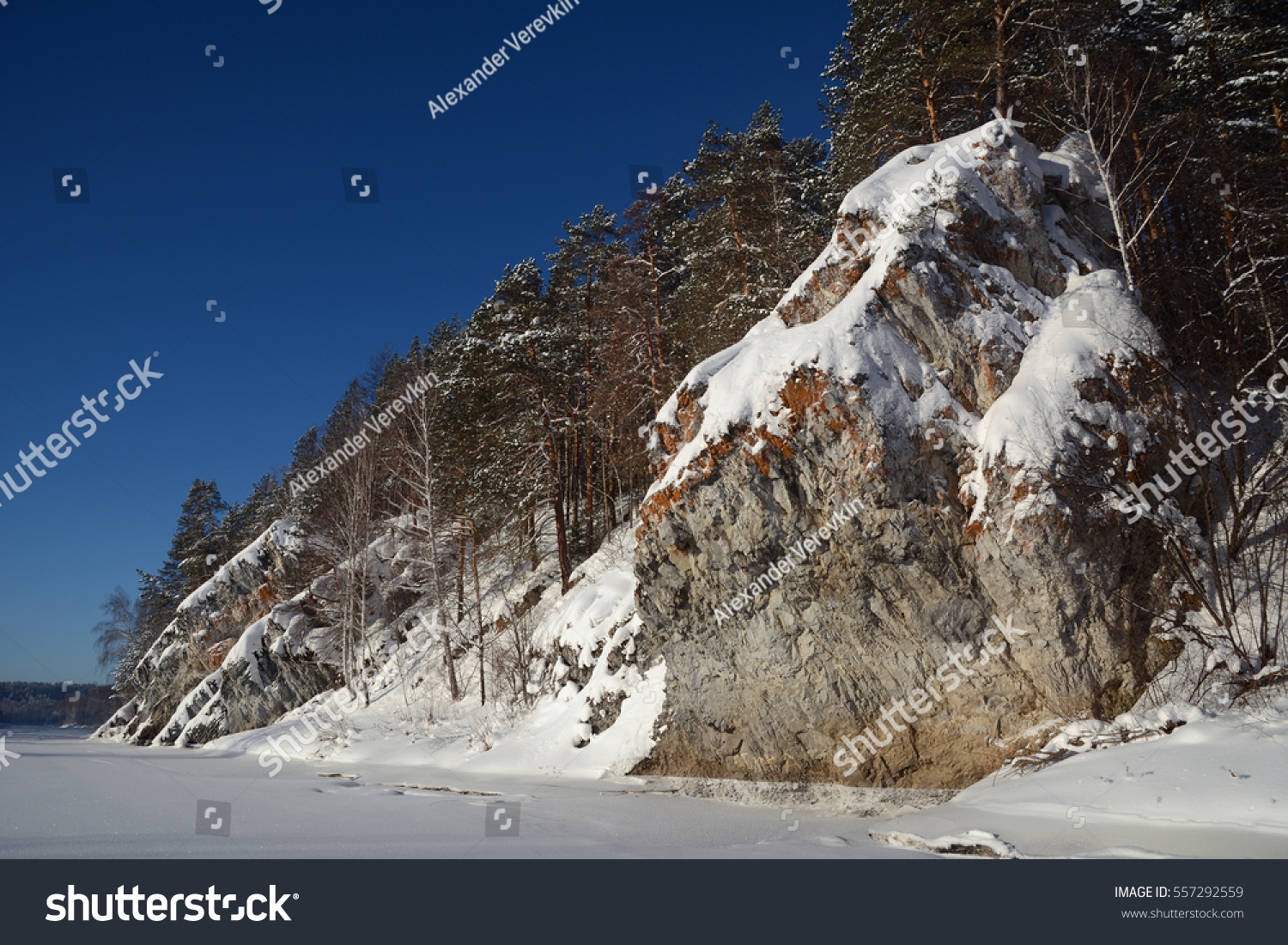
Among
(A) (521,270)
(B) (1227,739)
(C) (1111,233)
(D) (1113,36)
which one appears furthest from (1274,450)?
(A) (521,270)

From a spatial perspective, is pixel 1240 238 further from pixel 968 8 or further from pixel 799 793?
pixel 799 793

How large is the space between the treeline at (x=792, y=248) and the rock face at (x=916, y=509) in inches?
83.2

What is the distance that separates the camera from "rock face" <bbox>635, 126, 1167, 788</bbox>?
10078 millimetres

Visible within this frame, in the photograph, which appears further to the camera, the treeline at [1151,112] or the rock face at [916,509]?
the treeline at [1151,112]

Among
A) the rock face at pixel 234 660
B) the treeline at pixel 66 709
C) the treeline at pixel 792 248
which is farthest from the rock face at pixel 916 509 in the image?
the treeline at pixel 66 709

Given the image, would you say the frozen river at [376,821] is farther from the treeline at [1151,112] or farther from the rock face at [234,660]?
the rock face at [234,660]

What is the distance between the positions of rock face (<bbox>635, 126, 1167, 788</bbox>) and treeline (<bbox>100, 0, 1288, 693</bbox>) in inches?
83.2

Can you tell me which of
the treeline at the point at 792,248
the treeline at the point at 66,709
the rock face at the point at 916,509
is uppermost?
the treeline at the point at 792,248

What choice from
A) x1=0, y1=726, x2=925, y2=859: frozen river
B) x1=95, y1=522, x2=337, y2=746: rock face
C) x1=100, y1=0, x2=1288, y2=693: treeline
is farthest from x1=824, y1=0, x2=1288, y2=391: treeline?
x1=95, y1=522, x2=337, y2=746: rock face

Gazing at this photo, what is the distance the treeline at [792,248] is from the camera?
48.6 ft

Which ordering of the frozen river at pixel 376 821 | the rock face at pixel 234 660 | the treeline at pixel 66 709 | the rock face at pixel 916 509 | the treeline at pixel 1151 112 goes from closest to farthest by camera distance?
the frozen river at pixel 376 821 < the rock face at pixel 916 509 < the treeline at pixel 1151 112 < the rock face at pixel 234 660 < the treeline at pixel 66 709

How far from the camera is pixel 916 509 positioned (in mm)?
10984

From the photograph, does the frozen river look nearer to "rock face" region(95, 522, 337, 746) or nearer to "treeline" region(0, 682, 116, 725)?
"rock face" region(95, 522, 337, 746)

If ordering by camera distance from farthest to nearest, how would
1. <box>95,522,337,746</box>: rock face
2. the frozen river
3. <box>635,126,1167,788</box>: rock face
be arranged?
1. <box>95,522,337,746</box>: rock face
2. <box>635,126,1167,788</box>: rock face
3. the frozen river
